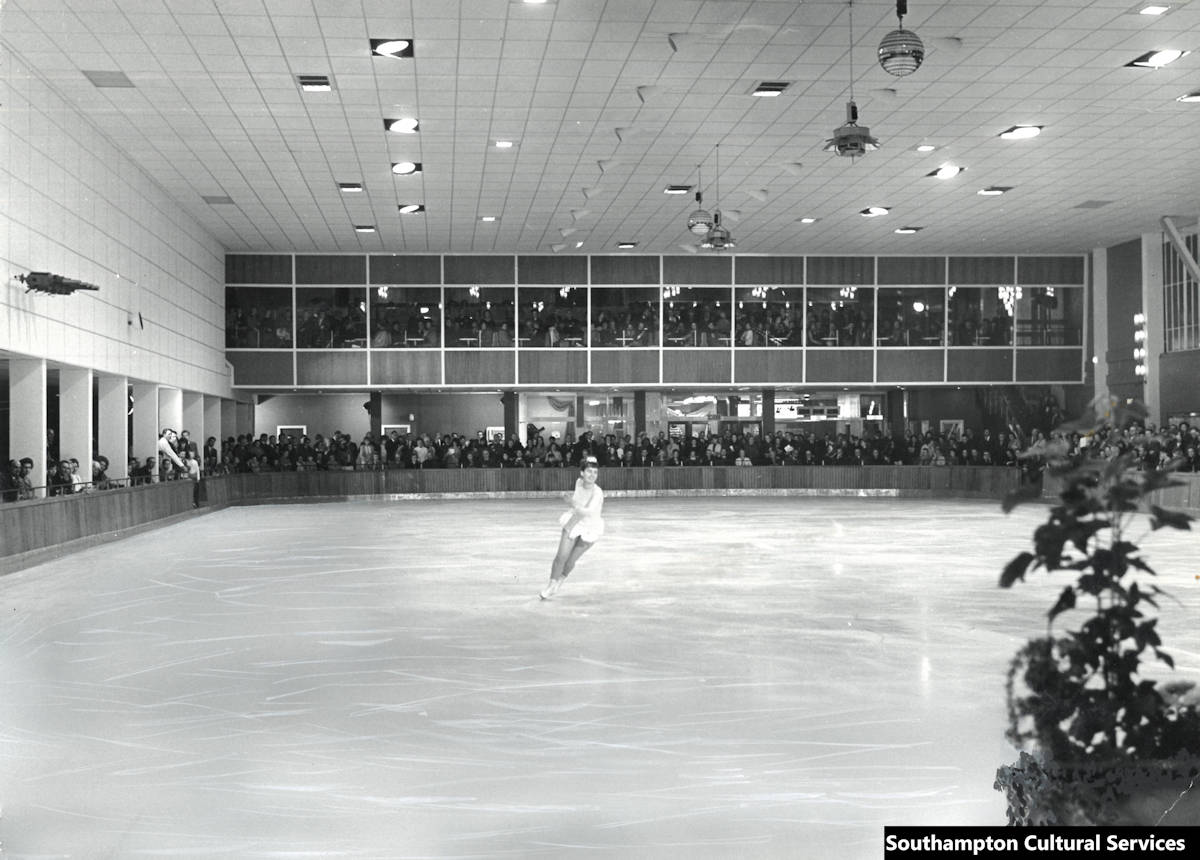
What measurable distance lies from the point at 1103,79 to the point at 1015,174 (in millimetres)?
6453

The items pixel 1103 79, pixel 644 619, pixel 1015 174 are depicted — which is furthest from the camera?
pixel 1015 174

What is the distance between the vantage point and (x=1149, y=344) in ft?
97.3

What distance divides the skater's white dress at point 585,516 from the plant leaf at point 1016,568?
876 centimetres

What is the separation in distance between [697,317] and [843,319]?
13.9 ft

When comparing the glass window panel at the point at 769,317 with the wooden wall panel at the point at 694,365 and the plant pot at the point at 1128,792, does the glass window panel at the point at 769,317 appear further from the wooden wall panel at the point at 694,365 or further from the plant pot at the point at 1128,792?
the plant pot at the point at 1128,792

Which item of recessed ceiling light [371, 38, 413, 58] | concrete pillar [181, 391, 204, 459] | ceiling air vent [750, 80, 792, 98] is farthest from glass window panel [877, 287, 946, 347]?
recessed ceiling light [371, 38, 413, 58]

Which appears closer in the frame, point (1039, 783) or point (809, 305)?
point (1039, 783)

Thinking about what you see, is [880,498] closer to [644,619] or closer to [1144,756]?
[644,619]

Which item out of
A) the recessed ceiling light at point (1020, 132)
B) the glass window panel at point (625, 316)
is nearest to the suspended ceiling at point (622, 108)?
the recessed ceiling light at point (1020, 132)

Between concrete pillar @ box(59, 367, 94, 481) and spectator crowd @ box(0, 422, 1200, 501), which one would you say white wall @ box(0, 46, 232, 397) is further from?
spectator crowd @ box(0, 422, 1200, 501)

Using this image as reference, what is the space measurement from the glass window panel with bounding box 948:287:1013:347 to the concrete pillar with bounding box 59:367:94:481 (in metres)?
23.7

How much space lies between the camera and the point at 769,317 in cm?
3362

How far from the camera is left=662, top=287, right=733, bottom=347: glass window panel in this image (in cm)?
3344

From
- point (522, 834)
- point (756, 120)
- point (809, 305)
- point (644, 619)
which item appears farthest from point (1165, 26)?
point (809, 305)
